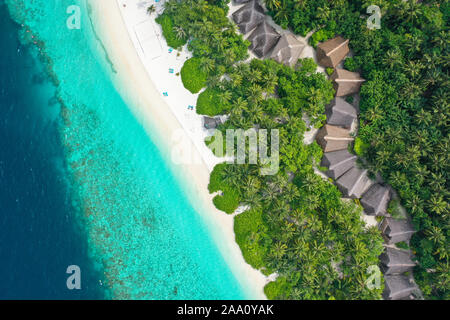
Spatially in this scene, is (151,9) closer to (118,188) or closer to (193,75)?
(193,75)

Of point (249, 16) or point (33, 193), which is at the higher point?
point (249, 16)

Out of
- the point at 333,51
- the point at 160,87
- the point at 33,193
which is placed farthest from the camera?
the point at 160,87

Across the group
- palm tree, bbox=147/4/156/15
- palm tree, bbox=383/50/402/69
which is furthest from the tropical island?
palm tree, bbox=147/4/156/15

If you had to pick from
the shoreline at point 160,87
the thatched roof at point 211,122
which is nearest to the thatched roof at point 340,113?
the thatched roof at point 211,122

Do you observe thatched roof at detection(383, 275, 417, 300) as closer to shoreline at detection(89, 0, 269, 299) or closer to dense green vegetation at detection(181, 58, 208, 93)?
shoreline at detection(89, 0, 269, 299)

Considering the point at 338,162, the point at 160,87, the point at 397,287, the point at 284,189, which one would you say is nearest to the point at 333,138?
the point at 338,162

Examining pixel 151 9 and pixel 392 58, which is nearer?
pixel 392 58

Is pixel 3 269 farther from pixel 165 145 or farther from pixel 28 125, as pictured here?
pixel 165 145
